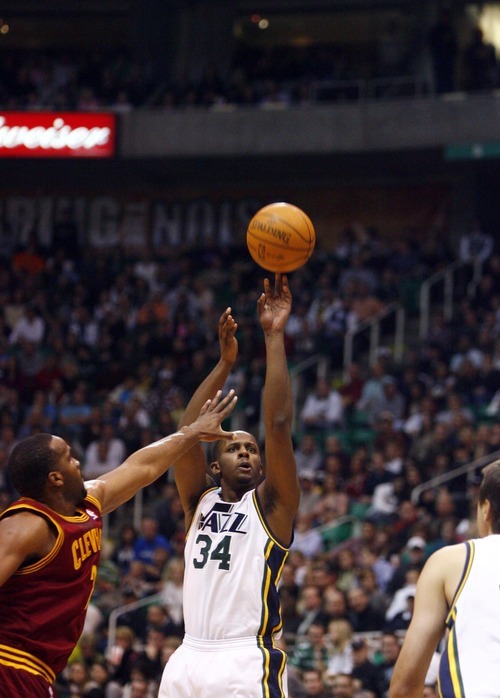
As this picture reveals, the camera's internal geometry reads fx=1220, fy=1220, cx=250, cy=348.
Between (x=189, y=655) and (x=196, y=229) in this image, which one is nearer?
(x=189, y=655)

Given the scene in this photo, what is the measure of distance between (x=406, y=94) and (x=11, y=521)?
61.3 feet

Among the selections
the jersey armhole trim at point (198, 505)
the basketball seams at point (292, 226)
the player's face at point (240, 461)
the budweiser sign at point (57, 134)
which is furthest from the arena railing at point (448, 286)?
the player's face at point (240, 461)

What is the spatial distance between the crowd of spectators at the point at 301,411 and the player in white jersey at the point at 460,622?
21.1 ft

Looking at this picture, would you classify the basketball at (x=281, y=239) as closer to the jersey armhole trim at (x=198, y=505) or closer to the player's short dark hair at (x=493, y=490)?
the jersey armhole trim at (x=198, y=505)

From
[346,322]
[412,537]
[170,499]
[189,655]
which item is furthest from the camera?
[346,322]

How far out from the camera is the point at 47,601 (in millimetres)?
5152

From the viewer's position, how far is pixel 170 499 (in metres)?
16.2

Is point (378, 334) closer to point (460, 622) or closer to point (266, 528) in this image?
point (266, 528)

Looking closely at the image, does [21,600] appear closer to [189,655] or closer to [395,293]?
[189,655]

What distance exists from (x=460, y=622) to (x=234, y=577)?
5.97 ft

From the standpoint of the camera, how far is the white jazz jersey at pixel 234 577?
593cm

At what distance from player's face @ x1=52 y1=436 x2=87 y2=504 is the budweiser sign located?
18.0 metres

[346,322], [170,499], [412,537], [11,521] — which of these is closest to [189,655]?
[11,521]

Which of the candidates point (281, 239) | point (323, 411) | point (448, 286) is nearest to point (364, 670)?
point (281, 239)
